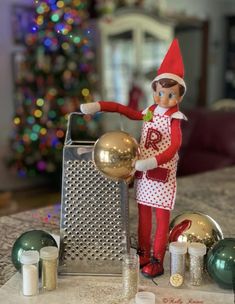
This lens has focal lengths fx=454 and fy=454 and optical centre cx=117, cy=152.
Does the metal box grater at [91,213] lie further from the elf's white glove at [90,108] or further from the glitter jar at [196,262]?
the glitter jar at [196,262]

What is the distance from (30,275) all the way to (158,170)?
380 mm

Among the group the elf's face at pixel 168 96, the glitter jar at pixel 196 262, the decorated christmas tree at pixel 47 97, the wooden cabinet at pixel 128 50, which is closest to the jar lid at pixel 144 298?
the glitter jar at pixel 196 262

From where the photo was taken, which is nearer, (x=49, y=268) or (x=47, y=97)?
(x=49, y=268)

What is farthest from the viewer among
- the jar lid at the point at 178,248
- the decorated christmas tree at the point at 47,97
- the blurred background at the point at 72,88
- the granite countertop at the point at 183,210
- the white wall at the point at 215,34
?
the white wall at the point at 215,34

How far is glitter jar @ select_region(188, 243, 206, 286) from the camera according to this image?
1062 mm

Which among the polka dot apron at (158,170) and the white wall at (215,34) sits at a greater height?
the white wall at (215,34)

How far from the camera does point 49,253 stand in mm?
1039

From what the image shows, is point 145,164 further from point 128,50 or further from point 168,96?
point 128,50

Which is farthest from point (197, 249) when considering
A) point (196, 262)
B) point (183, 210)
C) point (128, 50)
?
point (128, 50)

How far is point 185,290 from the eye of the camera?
41.2 inches

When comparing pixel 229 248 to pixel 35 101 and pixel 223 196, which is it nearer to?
pixel 223 196

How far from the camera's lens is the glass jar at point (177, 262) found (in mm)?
1058

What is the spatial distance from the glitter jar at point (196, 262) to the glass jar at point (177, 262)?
0.06 ft

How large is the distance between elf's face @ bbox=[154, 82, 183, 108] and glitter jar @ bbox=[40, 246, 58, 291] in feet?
1.43
